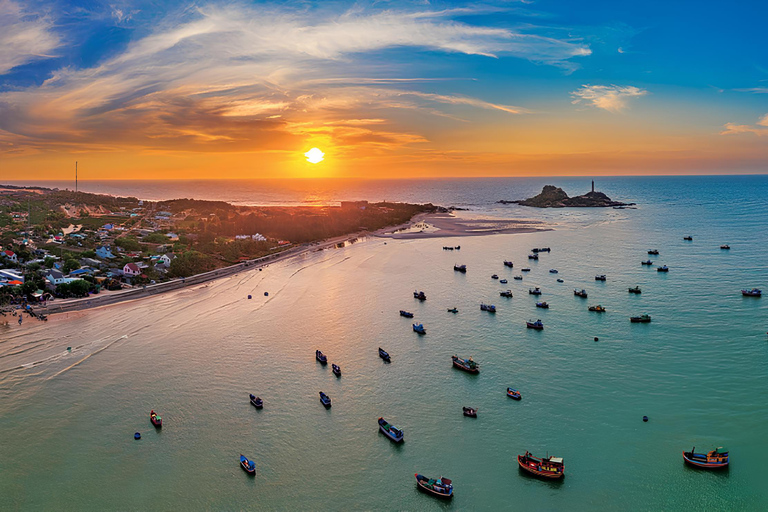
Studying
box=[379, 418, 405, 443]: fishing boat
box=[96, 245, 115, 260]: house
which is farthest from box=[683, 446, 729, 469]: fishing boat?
box=[96, 245, 115, 260]: house

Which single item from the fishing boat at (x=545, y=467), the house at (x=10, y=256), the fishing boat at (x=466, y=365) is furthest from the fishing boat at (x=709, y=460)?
the house at (x=10, y=256)

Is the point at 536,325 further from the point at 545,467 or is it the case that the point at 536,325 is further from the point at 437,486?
the point at 437,486

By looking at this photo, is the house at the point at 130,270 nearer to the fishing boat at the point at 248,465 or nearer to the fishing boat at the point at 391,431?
the fishing boat at the point at 248,465

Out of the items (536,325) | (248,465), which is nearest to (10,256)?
(248,465)

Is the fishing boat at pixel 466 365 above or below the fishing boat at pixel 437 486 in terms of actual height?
above

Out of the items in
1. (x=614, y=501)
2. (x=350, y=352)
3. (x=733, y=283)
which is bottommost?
(x=614, y=501)

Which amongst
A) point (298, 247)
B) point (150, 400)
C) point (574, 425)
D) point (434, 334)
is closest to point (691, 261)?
point (434, 334)

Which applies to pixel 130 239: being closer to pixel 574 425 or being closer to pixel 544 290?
pixel 544 290
